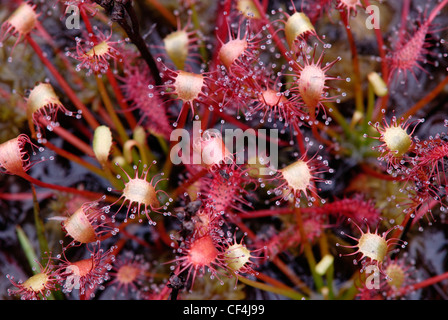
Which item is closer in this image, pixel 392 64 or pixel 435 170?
pixel 435 170

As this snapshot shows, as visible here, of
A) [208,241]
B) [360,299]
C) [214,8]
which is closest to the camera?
[208,241]

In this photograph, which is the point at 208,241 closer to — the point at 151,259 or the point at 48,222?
the point at 151,259

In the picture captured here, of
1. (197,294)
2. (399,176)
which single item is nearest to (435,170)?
(399,176)

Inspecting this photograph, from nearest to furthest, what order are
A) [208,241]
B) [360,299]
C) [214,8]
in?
[208,241] < [360,299] < [214,8]

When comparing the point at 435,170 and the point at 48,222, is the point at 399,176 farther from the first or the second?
the point at 48,222
